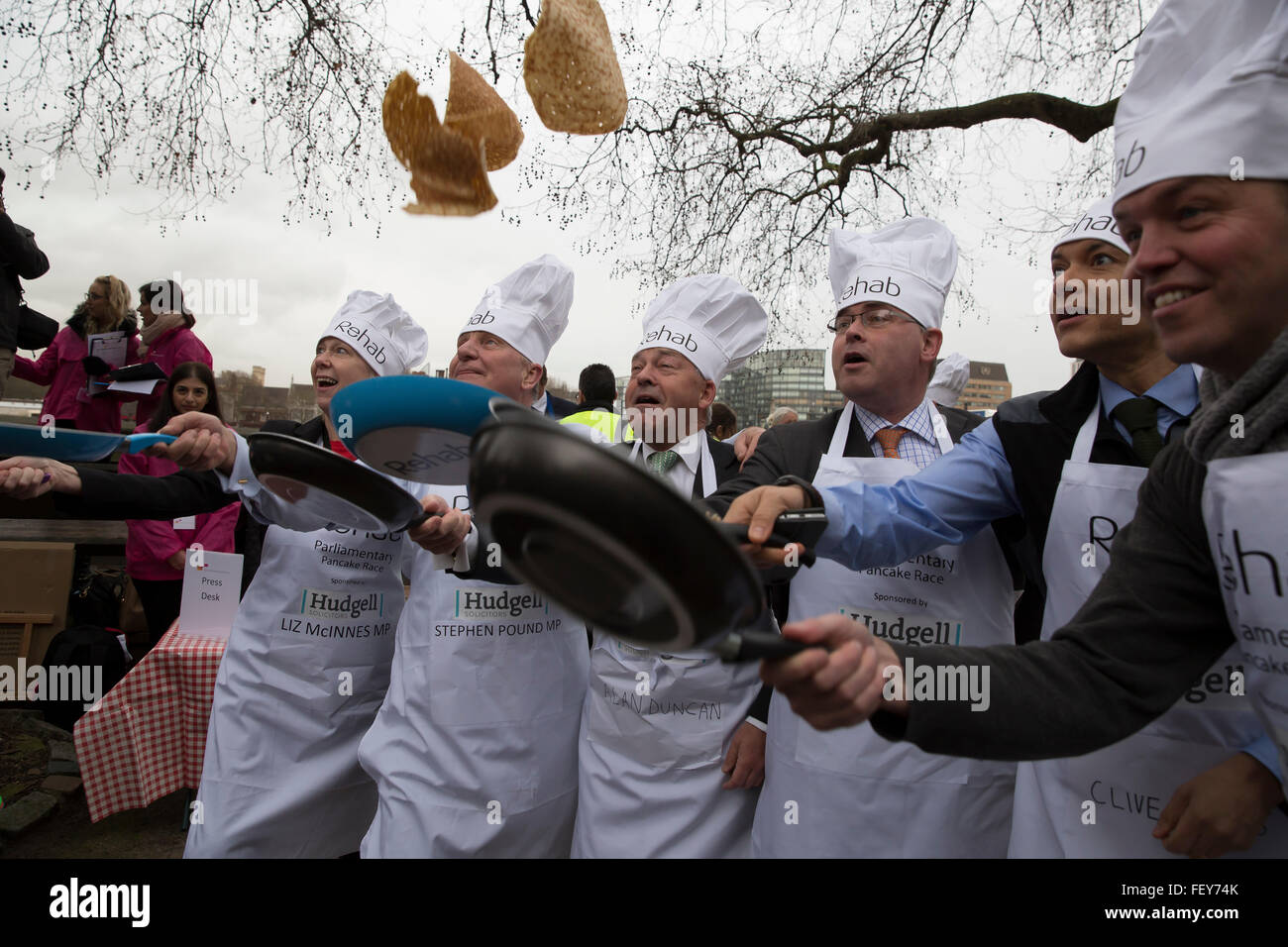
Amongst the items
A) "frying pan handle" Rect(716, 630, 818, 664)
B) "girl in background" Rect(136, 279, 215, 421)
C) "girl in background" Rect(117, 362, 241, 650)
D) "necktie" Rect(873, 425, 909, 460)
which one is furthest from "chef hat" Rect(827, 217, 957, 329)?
"girl in background" Rect(136, 279, 215, 421)

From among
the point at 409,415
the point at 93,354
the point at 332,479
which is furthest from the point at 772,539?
the point at 93,354

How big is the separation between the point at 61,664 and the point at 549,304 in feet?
11.1

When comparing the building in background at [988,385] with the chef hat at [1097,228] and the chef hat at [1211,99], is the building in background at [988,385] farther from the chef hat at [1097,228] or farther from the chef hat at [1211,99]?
the chef hat at [1211,99]

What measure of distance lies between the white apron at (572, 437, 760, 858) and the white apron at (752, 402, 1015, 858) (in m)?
0.12

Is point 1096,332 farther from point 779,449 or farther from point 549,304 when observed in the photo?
point 549,304

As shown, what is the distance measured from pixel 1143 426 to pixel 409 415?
1.49m

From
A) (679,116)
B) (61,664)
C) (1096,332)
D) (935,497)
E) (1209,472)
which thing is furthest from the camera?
(679,116)

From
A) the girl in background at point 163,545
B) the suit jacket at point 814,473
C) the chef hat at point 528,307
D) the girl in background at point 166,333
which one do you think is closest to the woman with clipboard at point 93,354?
the girl in background at point 166,333

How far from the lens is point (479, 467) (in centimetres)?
75

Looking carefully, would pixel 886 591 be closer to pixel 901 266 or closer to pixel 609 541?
pixel 901 266

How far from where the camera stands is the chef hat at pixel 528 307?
2.85 m
